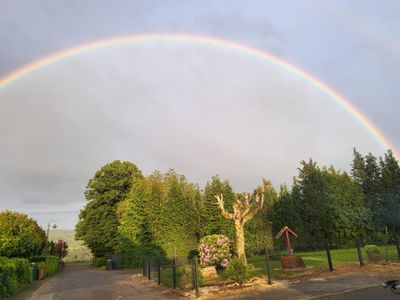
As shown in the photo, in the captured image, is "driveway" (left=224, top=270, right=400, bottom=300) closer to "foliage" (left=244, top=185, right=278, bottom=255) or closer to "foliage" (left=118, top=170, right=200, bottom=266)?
"foliage" (left=118, top=170, right=200, bottom=266)

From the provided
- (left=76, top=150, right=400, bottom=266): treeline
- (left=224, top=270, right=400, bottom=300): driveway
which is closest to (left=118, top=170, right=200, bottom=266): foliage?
(left=76, top=150, right=400, bottom=266): treeline

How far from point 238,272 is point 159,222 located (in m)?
25.2

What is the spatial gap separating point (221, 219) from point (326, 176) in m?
26.6

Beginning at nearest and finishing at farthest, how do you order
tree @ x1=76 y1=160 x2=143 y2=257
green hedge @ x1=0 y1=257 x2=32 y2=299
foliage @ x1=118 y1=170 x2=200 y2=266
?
green hedge @ x1=0 y1=257 x2=32 y2=299 < foliage @ x1=118 y1=170 x2=200 y2=266 < tree @ x1=76 y1=160 x2=143 y2=257

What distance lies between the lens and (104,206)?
5206 cm

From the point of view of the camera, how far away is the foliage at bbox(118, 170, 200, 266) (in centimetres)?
3762

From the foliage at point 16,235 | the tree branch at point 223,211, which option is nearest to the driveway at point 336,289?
the tree branch at point 223,211

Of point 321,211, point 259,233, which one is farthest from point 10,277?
point 321,211

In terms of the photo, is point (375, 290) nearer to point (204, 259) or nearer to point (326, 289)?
point (326, 289)

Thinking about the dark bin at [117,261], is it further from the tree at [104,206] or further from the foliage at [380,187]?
the foliage at [380,187]

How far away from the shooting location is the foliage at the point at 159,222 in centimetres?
3762

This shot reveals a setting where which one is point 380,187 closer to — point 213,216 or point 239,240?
point 213,216

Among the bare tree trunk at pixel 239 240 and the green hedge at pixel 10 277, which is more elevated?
the bare tree trunk at pixel 239 240

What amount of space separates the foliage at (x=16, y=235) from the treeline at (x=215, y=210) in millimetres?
10603
